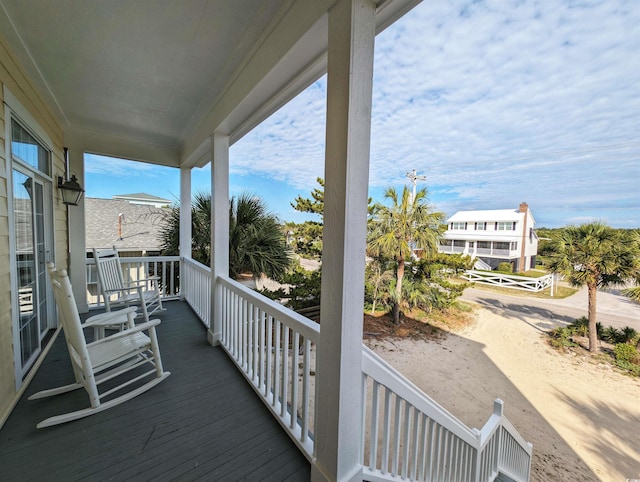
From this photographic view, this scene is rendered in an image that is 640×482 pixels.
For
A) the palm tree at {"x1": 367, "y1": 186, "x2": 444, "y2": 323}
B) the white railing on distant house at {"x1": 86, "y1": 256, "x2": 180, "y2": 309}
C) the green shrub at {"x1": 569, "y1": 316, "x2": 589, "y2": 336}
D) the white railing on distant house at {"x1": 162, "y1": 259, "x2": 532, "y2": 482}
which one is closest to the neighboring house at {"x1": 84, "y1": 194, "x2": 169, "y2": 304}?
the white railing on distant house at {"x1": 86, "y1": 256, "x2": 180, "y2": 309}

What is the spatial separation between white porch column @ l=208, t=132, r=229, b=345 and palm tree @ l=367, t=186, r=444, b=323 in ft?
15.1

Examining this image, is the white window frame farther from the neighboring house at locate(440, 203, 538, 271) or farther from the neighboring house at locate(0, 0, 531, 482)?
the neighboring house at locate(440, 203, 538, 271)

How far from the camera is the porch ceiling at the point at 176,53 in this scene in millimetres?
1390

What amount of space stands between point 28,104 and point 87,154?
1.75 meters

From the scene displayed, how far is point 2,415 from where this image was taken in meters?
1.53

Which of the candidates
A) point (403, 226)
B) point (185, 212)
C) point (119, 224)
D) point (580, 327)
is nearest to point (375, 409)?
point (185, 212)

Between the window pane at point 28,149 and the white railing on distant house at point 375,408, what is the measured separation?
200 centimetres

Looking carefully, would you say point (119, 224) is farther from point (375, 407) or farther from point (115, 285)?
point (375, 407)

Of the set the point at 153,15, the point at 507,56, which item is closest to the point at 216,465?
the point at 153,15

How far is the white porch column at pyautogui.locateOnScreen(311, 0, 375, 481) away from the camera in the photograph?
0.97 meters

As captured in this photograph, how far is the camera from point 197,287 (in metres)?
3.69

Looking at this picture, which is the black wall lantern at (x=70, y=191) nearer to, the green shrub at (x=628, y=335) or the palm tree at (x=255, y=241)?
the palm tree at (x=255, y=241)

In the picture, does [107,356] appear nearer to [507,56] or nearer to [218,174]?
[218,174]

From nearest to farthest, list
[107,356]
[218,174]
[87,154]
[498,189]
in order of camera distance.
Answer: [107,356]
[218,174]
[87,154]
[498,189]
